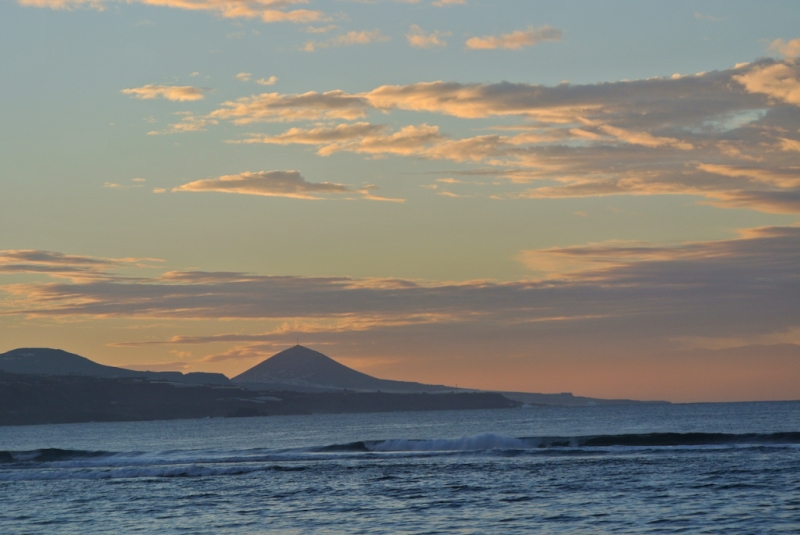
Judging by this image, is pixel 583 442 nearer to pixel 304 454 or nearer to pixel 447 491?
pixel 304 454

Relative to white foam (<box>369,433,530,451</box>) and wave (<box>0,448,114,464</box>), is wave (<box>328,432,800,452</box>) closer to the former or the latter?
white foam (<box>369,433,530,451</box>)

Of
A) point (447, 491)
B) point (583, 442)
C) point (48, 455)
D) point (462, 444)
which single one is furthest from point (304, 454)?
point (447, 491)

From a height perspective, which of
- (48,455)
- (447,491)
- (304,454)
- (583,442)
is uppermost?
(583,442)

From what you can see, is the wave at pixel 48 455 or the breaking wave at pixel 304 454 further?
the wave at pixel 48 455

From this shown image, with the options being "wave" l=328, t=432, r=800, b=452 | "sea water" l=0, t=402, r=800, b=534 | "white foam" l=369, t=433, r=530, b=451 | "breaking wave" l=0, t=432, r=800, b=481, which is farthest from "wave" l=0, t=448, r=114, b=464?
"white foam" l=369, t=433, r=530, b=451

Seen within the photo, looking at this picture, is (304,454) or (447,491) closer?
(447,491)

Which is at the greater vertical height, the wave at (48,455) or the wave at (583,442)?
the wave at (583,442)

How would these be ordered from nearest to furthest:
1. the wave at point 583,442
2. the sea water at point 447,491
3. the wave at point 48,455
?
1. the sea water at point 447,491
2. the wave at point 583,442
3. the wave at point 48,455

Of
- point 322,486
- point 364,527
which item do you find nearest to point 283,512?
point 364,527

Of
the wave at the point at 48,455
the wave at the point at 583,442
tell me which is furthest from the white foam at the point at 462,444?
the wave at the point at 48,455

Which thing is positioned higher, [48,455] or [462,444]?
[462,444]

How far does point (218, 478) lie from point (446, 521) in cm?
2738

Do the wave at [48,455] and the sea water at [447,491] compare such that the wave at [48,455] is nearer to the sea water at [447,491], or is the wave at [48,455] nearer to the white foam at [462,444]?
the sea water at [447,491]

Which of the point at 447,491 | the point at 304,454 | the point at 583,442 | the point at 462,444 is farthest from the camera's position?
the point at 462,444
